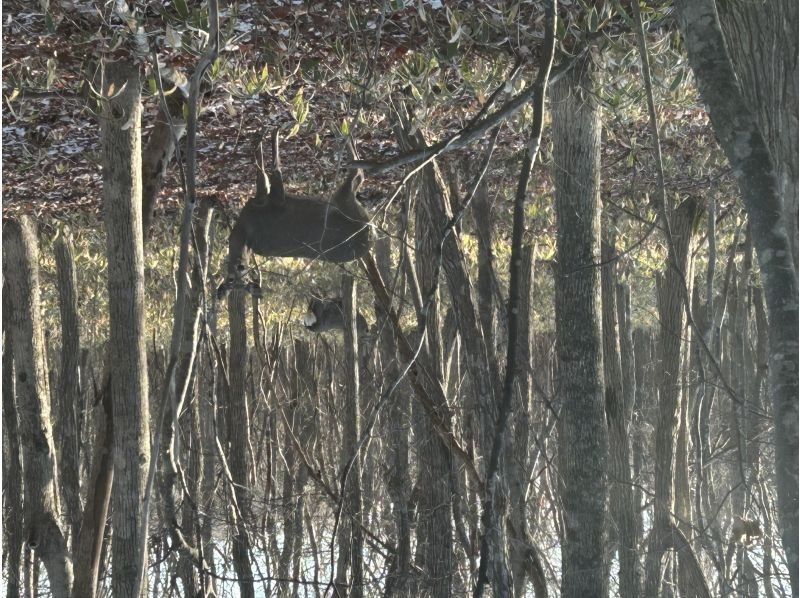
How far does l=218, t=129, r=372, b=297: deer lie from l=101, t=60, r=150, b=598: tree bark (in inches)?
15.9

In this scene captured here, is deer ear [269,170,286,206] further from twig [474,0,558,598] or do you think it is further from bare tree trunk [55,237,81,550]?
bare tree trunk [55,237,81,550]

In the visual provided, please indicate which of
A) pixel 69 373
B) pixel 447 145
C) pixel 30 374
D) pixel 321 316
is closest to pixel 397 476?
pixel 321 316

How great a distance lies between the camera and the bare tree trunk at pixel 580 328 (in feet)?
11.9

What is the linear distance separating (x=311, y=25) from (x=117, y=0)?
78 centimetres

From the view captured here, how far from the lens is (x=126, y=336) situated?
12.8 ft

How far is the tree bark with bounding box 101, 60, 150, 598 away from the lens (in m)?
3.86

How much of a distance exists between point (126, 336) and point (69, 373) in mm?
4777

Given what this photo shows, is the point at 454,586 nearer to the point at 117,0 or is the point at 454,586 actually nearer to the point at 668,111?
the point at 668,111

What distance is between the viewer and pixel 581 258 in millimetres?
3652

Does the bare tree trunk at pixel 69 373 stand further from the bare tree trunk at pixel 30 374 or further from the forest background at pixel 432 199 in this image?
the bare tree trunk at pixel 30 374

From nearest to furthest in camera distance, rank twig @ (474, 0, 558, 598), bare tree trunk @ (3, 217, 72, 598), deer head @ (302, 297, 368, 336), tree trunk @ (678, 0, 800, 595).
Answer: tree trunk @ (678, 0, 800, 595) → twig @ (474, 0, 558, 598) → deer head @ (302, 297, 368, 336) → bare tree trunk @ (3, 217, 72, 598)

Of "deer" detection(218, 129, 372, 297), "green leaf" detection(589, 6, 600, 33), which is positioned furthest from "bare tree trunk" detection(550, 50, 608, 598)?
"deer" detection(218, 129, 372, 297)

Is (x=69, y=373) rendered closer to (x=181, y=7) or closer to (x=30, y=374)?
(x=30, y=374)

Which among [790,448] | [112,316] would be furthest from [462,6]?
[790,448]
